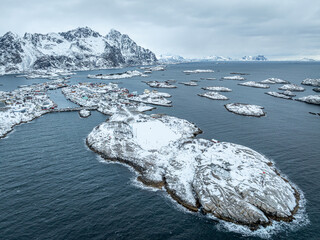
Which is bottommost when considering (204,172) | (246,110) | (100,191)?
(100,191)

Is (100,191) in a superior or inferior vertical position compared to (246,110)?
inferior

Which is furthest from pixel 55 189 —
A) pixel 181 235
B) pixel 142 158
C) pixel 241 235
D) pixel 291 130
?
pixel 291 130

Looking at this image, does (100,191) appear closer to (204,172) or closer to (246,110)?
(204,172)

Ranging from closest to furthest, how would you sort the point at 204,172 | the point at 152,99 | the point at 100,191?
the point at 100,191 < the point at 204,172 < the point at 152,99

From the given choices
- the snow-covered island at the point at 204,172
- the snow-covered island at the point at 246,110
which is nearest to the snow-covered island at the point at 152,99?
the snow-covered island at the point at 246,110

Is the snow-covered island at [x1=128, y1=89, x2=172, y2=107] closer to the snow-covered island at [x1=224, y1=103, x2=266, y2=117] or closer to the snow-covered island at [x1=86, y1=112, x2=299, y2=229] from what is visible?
the snow-covered island at [x1=224, y1=103, x2=266, y2=117]

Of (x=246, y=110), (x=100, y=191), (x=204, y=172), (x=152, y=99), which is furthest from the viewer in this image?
(x=152, y=99)

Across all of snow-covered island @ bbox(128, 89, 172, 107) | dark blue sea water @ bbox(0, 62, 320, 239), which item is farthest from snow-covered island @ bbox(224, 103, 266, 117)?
snow-covered island @ bbox(128, 89, 172, 107)

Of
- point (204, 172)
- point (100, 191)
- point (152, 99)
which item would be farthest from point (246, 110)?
point (100, 191)

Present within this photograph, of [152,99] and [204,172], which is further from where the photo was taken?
[152,99]

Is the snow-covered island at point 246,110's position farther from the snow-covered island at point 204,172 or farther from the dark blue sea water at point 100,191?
the snow-covered island at point 204,172
